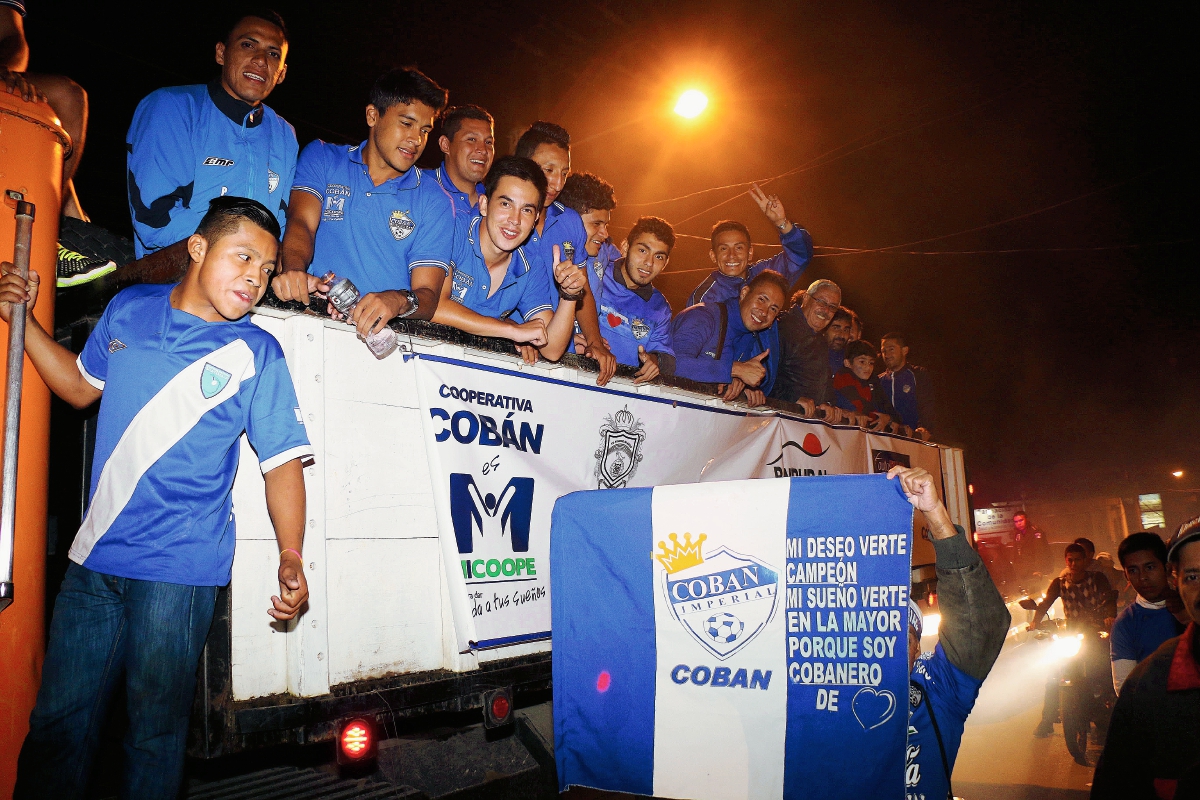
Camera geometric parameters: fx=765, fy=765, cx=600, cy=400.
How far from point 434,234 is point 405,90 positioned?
806 mm

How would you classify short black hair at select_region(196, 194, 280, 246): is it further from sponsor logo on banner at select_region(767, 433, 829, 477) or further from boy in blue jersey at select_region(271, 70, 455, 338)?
sponsor logo on banner at select_region(767, 433, 829, 477)

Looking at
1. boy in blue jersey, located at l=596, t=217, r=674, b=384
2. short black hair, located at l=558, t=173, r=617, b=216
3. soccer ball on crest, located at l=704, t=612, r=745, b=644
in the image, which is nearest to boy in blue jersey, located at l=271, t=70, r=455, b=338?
short black hair, located at l=558, t=173, r=617, b=216

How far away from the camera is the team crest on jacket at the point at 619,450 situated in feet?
13.0

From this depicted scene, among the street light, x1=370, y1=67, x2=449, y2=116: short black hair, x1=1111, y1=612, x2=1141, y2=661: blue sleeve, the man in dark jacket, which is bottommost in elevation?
x1=1111, y1=612, x2=1141, y2=661: blue sleeve

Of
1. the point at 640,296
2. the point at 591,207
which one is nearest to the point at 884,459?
the point at 640,296

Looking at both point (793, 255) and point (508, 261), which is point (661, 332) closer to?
point (508, 261)

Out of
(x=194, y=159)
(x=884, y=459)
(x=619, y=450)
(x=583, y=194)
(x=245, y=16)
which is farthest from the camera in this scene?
(x=884, y=459)

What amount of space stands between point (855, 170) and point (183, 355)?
11.5 meters

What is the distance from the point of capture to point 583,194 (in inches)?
213

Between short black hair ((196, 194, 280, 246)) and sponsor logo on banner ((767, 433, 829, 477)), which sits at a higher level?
short black hair ((196, 194, 280, 246))

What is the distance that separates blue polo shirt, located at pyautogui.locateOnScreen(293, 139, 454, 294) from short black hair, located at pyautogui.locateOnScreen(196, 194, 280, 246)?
3.70 ft

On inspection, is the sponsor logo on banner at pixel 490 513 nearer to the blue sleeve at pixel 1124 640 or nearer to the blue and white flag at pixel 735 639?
the blue and white flag at pixel 735 639

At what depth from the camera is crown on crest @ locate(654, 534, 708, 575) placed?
2.84 m

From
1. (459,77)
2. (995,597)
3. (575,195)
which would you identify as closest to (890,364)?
(575,195)
